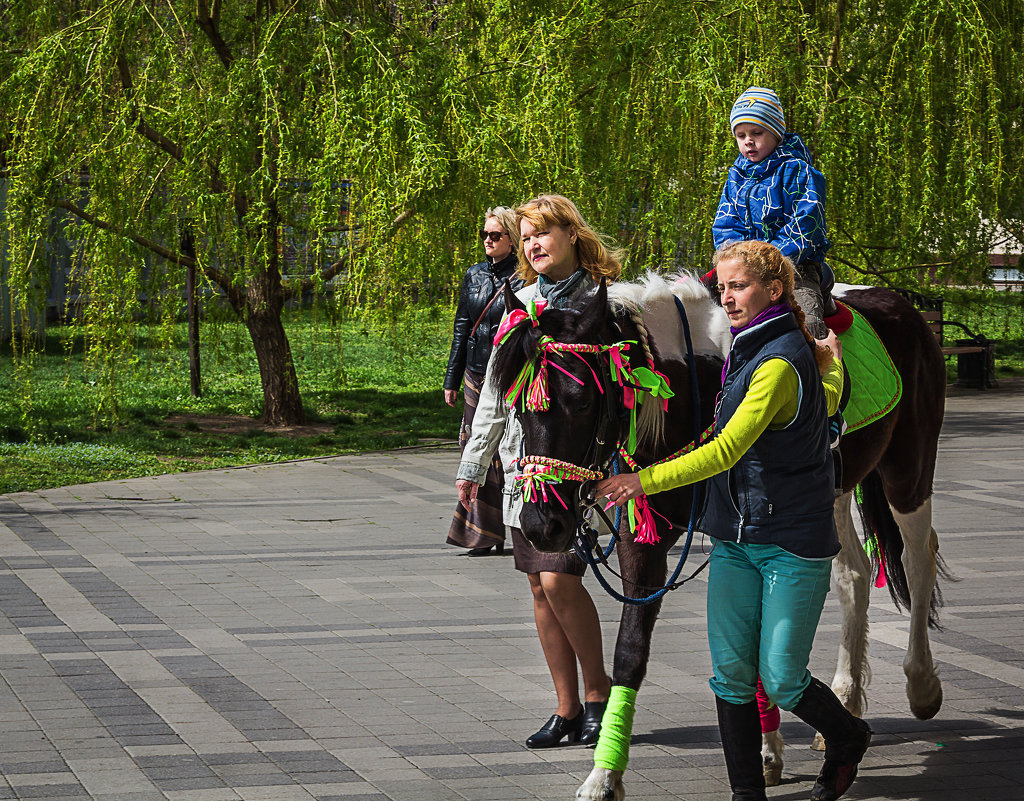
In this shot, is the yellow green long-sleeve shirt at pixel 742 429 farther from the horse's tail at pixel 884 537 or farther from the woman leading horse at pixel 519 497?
the horse's tail at pixel 884 537

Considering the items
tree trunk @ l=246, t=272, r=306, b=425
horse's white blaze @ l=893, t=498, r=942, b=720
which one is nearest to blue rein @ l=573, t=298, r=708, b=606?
horse's white blaze @ l=893, t=498, r=942, b=720

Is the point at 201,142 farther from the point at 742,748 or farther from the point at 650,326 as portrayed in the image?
the point at 742,748

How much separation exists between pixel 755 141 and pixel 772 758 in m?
2.23

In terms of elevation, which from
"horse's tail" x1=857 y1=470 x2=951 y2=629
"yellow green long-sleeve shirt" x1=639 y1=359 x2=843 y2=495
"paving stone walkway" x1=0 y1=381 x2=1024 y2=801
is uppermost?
"yellow green long-sleeve shirt" x1=639 y1=359 x2=843 y2=495

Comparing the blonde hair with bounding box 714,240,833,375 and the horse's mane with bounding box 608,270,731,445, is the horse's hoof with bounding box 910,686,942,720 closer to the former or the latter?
the horse's mane with bounding box 608,270,731,445

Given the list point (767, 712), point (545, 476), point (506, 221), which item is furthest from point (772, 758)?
point (506, 221)

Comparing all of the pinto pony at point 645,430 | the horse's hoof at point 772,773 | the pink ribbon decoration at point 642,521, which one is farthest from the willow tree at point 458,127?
the horse's hoof at point 772,773

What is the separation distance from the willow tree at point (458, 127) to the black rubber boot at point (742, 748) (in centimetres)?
784

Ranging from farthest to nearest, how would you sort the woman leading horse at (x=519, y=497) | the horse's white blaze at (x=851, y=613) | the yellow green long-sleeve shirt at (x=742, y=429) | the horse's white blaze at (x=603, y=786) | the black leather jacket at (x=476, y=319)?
the black leather jacket at (x=476, y=319), the horse's white blaze at (x=851, y=613), the woman leading horse at (x=519, y=497), the horse's white blaze at (x=603, y=786), the yellow green long-sleeve shirt at (x=742, y=429)

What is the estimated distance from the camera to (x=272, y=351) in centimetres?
1512

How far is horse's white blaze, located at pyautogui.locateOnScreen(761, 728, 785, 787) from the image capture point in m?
4.74

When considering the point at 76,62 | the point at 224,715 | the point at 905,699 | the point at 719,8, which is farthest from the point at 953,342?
the point at 224,715

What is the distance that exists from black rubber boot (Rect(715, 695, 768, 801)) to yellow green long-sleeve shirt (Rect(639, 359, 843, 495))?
0.74 metres

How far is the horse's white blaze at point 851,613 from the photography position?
5379 millimetres
